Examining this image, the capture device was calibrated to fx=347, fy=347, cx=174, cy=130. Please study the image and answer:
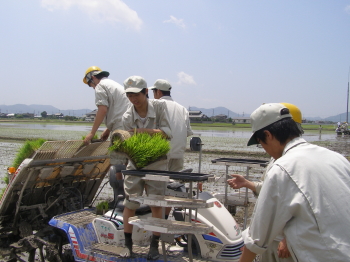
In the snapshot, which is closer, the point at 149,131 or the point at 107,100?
the point at 149,131

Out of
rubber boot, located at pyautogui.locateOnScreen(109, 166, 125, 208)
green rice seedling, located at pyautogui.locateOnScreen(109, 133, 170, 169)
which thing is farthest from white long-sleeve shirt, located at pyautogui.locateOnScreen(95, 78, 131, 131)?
green rice seedling, located at pyautogui.locateOnScreen(109, 133, 170, 169)

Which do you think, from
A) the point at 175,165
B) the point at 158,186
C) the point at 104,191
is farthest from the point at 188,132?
the point at 104,191

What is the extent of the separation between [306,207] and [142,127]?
2322 mm

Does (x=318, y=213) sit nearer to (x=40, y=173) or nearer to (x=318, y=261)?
(x=318, y=261)

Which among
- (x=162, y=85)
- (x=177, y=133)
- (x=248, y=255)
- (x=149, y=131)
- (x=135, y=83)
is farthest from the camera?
(x=162, y=85)

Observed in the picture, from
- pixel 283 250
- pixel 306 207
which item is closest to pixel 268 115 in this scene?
pixel 306 207

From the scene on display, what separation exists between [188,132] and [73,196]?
1887mm

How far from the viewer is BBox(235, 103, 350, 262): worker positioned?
170 cm

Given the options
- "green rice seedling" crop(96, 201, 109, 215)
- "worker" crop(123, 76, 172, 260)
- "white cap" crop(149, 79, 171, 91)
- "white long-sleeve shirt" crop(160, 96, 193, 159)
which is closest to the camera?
"worker" crop(123, 76, 172, 260)

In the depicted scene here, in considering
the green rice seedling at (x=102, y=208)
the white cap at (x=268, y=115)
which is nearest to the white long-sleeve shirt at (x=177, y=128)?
the green rice seedling at (x=102, y=208)

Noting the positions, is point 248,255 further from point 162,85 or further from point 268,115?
point 162,85

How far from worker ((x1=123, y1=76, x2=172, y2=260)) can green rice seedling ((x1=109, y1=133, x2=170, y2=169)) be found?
136mm

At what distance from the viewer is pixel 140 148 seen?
3152 mm

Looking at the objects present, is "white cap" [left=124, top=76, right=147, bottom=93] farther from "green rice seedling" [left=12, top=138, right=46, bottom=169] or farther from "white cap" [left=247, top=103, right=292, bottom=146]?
"white cap" [left=247, top=103, right=292, bottom=146]
